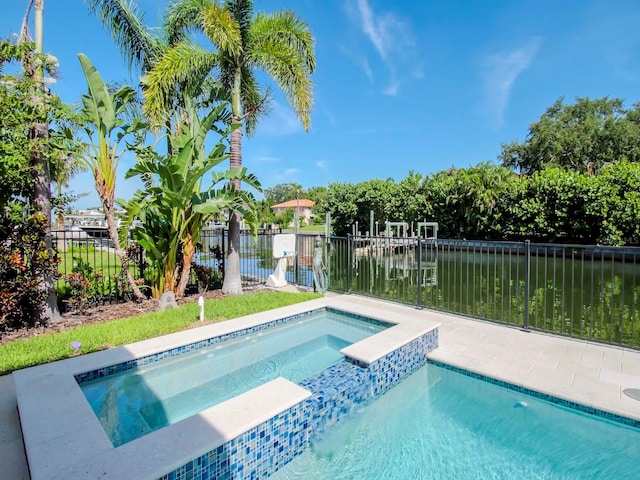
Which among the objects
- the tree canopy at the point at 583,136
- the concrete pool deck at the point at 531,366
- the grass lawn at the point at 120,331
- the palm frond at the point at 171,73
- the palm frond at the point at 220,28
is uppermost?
the tree canopy at the point at 583,136

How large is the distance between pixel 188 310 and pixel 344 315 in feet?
8.95

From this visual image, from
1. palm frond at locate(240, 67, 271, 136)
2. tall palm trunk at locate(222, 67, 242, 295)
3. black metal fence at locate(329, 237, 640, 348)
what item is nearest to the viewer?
black metal fence at locate(329, 237, 640, 348)

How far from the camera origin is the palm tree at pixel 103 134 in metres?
5.86

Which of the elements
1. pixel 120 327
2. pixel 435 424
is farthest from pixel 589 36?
pixel 120 327

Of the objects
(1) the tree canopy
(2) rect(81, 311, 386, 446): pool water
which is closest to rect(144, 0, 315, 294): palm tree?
(2) rect(81, 311, 386, 446): pool water

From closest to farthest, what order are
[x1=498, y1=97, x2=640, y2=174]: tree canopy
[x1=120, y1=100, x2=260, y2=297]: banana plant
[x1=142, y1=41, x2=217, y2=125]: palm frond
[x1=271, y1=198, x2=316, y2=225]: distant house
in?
[x1=120, y1=100, x2=260, y2=297]: banana plant → [x1=142, y1=41, x2=217, y2=125]: palm frond → [x1=498, y1=97, x2=640, y2=174]: tree canopy → [x1=271, y1=198, x2=316, y2=225]: distant house

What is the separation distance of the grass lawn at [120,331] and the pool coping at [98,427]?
0.56 metres

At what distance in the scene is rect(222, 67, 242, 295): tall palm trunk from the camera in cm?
777

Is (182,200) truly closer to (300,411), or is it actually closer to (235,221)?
(235,221)

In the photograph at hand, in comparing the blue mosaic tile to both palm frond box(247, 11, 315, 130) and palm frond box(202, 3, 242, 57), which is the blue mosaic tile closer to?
palm frond box(247, 11, 315, 130)

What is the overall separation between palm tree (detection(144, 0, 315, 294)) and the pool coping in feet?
15.7

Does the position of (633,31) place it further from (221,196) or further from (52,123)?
(52,123)

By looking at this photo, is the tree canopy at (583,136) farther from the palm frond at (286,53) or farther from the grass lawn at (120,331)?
the grass lawn at (120,331)

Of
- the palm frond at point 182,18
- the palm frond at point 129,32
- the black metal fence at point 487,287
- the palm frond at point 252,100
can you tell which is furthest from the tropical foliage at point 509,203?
the palm frond at point 129,32
